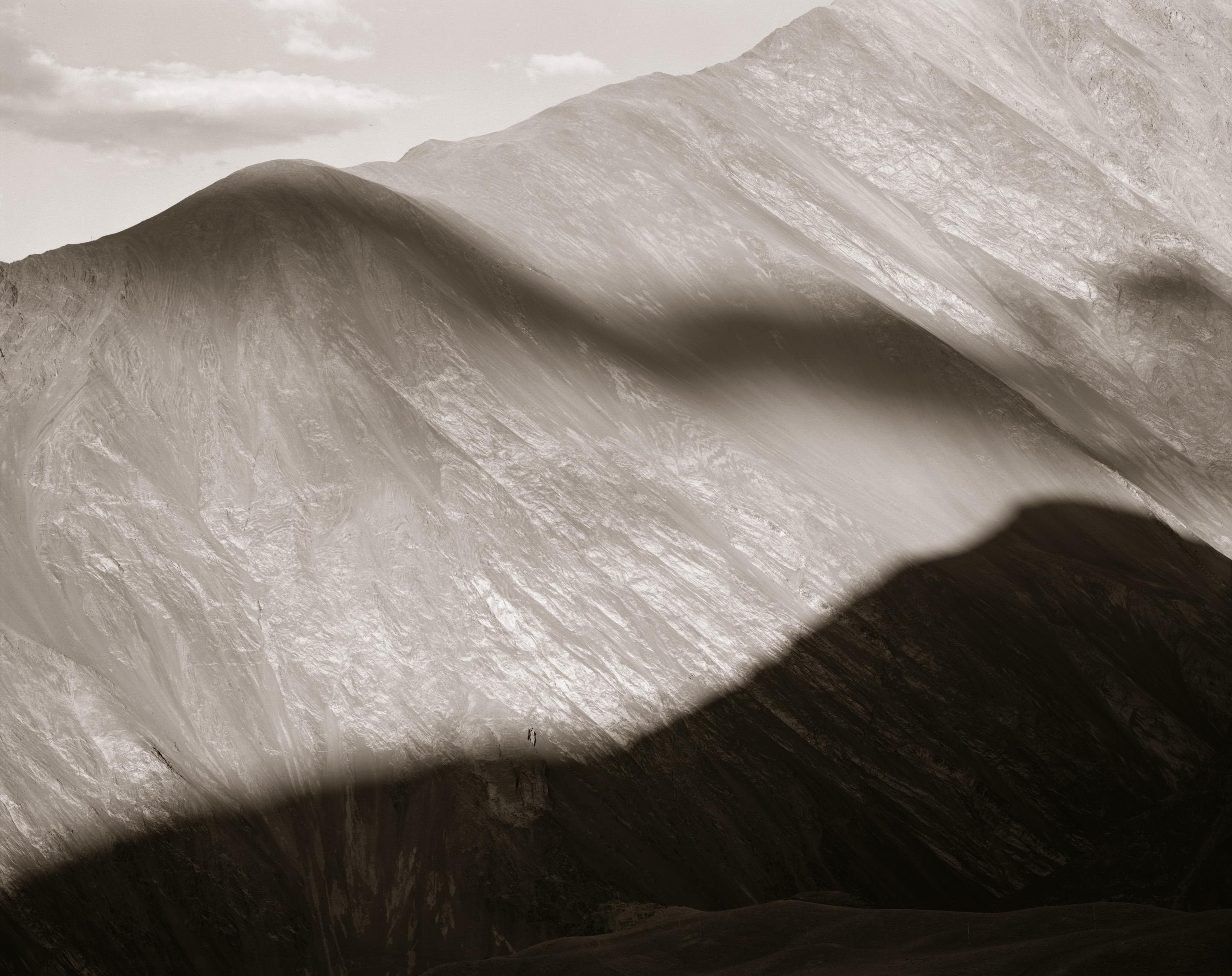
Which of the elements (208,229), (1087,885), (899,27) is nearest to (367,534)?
(208,229)

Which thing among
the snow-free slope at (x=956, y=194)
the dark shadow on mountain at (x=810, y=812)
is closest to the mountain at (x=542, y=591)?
the dark shadow on mountain at (x=810, y=812)

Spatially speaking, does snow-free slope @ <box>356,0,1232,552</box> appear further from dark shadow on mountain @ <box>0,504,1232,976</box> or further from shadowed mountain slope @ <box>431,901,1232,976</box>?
shadowed mountain slope @ <box>431,901,1232,976</box>

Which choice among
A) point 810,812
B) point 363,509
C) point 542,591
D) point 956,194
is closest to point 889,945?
point 810,812

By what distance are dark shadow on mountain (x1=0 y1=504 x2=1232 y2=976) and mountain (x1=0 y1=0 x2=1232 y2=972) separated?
0.29 ft

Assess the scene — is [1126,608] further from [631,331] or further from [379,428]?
[379,428]

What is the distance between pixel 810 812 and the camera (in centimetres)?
2720

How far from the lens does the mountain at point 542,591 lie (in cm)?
2383

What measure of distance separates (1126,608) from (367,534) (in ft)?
67.2

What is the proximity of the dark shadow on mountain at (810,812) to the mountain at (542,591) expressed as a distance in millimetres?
89

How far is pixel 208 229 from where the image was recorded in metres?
33.2

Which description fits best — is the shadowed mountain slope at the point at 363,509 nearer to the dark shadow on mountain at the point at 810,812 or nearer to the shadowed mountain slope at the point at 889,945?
the dark shadow on mountain at the point at 810,812

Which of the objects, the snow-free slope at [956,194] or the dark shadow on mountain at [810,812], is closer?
the dark shadow on mountain at [810,812]

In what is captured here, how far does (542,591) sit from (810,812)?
7524 mm

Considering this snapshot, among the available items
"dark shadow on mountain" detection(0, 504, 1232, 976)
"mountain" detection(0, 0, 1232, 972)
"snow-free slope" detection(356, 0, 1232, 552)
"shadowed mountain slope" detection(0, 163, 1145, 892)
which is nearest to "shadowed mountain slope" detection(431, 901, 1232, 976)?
"mountain" detection(0, 0, 1232, 972)
